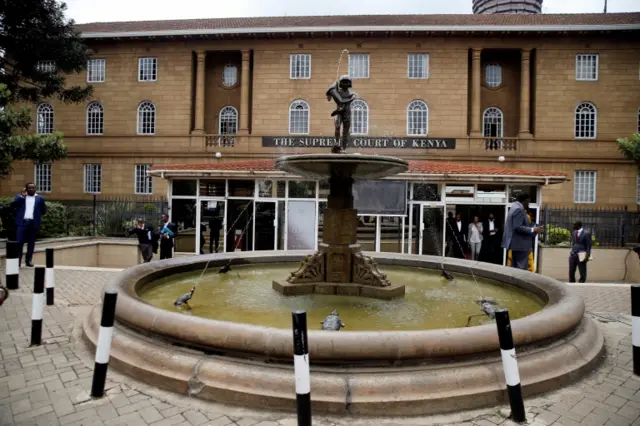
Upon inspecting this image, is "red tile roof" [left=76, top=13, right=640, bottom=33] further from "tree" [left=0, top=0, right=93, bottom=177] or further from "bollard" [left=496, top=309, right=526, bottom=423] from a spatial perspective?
"bollard" [left=496, top=309, right=526, bottom=423]

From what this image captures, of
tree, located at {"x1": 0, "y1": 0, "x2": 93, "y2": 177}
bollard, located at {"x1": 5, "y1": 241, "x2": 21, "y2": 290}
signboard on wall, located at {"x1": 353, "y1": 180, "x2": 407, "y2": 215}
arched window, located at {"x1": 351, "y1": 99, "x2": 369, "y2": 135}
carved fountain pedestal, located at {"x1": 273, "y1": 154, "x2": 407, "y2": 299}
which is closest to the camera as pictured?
bollard, located at {"x1": 5, "y1": 241, "x2": 21, "y2": 290}

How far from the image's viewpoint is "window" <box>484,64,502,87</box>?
1248 inches

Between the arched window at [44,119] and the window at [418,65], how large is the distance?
2542 cm

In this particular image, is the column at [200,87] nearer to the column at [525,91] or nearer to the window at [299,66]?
the window at [299,66]

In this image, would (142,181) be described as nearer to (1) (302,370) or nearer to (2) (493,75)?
(2) (493,75)

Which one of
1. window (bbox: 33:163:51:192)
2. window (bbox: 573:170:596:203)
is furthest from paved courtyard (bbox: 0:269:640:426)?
window (bbox: 33:163:51:192)

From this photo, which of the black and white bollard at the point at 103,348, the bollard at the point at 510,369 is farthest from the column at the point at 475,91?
the black and white bollard at the point at 103,348

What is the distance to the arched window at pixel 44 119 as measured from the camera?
33781mm

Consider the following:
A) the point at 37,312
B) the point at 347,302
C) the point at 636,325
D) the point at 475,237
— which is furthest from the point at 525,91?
the point at 37,312

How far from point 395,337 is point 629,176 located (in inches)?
1253

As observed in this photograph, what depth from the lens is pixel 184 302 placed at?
21.2ft

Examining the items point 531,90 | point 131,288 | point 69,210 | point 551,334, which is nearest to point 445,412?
point 551,334

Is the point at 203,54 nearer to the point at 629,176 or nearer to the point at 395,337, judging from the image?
the point at 629,176

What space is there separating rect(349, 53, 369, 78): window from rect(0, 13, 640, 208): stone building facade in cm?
7
